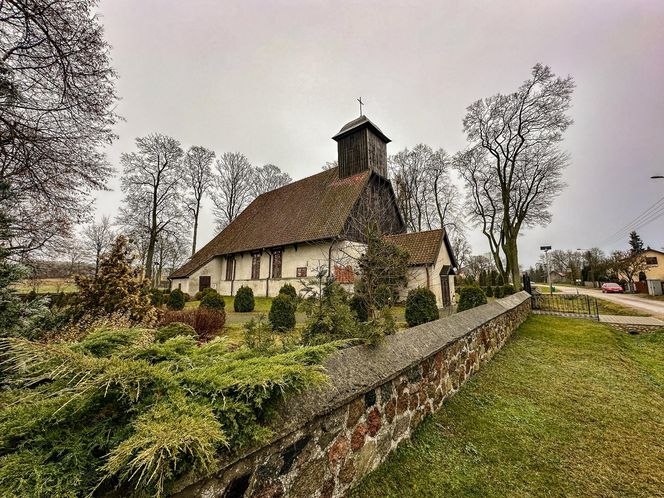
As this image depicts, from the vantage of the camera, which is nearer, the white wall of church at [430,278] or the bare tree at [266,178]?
the white wall of church at [430,278]

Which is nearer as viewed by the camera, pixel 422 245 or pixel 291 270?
pixel 422 245

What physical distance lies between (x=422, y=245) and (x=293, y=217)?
891cm

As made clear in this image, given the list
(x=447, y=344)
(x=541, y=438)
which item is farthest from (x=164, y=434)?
(x=541, y=438)

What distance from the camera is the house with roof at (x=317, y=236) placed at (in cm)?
1531

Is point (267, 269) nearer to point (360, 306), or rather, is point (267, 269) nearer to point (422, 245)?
point (422, 245)

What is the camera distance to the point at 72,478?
3.16ft

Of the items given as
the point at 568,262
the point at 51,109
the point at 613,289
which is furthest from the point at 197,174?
the point at 568,262

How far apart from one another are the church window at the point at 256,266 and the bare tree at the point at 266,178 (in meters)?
12.8

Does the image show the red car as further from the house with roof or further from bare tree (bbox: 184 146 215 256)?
bare tree (bbox: 184 146 215 256)

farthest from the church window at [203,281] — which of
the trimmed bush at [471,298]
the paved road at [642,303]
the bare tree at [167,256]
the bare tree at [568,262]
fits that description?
the bare tree at [568,262]

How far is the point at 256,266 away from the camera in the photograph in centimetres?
1936

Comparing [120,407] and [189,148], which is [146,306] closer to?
[120,407]

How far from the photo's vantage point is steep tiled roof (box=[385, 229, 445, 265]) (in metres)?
14.8

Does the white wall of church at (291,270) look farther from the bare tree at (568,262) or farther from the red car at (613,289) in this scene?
the bare tree at (568,262)
